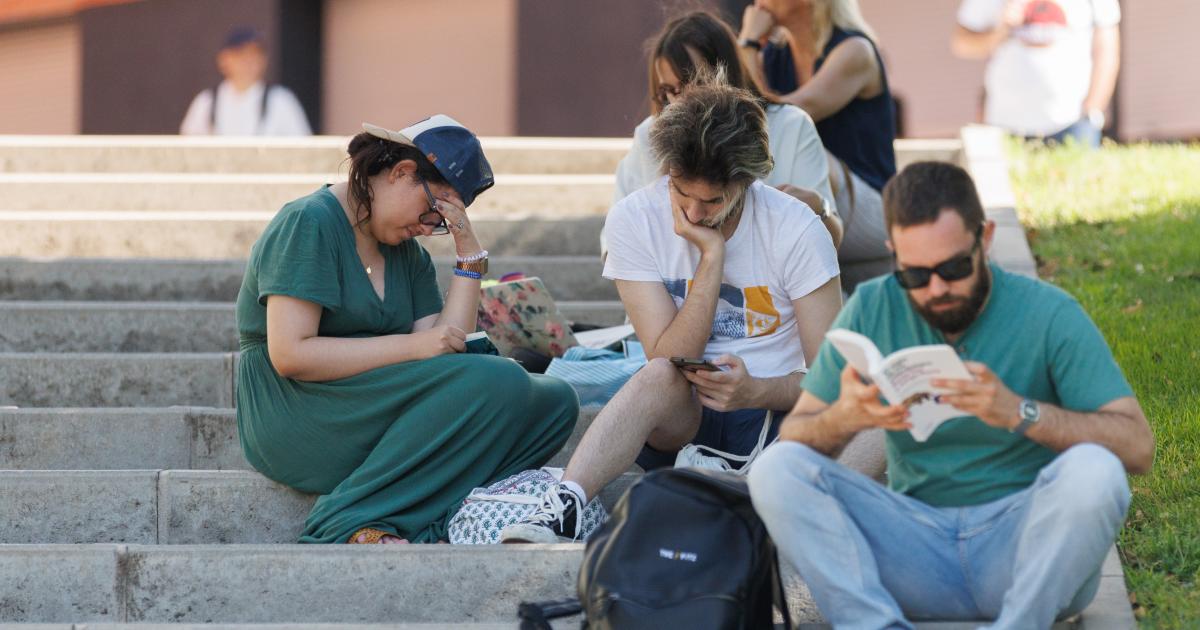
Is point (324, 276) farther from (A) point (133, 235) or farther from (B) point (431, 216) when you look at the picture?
(A) point (133, 235)

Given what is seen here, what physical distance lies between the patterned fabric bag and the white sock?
0.03 metres

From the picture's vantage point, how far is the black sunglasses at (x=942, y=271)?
3258 millimetres

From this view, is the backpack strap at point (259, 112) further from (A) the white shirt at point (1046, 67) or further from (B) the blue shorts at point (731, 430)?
(B) the blue shorts at point (731, 430)

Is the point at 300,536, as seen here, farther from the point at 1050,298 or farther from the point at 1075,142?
the point at 1075,142

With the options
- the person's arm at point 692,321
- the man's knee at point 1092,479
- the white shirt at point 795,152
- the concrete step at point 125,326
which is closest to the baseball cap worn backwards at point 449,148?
the person's arm at point 692,321

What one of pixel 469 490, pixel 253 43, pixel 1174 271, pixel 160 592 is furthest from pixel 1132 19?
pixel 160 592

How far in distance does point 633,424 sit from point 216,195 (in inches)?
155

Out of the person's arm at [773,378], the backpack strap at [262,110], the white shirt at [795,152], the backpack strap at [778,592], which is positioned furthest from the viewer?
the backpack strap at [262,110]

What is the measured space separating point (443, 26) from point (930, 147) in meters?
4.83

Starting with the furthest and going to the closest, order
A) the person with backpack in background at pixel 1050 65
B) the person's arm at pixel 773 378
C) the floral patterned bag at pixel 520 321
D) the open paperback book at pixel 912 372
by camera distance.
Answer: the person with backpack in background at pixel 1050 65 < the floral patterned bag at pixel 520 321 < the person's arm at pixel 773 378 < the open paperback book at pixel 912 372

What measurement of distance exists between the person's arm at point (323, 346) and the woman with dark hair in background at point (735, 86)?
1.10m

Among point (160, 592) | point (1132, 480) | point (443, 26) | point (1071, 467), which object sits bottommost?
point (160, 592)

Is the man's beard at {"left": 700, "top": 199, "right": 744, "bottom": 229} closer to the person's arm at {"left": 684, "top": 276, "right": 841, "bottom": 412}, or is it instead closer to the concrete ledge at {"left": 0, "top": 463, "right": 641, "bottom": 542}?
the person's arm at {"left": 684, "top": 276, "right": 841, "bottom": 412}

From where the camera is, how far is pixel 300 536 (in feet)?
14.0
